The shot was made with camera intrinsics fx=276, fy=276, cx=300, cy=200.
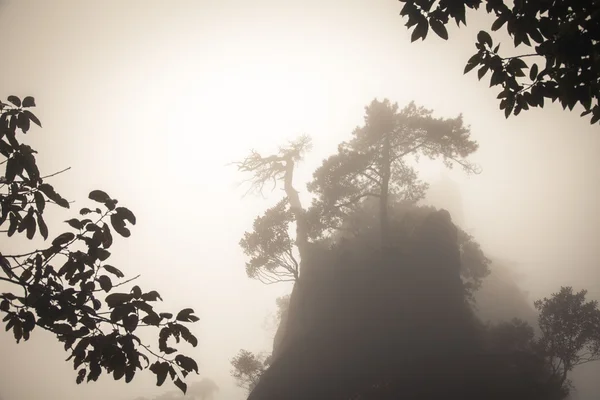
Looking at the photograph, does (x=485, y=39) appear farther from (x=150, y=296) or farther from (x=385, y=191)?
(x=385, y=191)

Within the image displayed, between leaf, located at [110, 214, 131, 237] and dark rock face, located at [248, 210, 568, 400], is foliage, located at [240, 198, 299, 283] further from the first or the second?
leaf, located at [110, 214, 131, 237]

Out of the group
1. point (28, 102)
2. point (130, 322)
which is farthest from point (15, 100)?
point (130, 322)

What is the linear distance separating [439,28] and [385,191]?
692 inches

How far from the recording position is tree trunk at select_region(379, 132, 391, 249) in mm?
20250

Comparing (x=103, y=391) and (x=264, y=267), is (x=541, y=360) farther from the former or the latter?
(x=103, y=391)

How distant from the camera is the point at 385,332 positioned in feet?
54.2

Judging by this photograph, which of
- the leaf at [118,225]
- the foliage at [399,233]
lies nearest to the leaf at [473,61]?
the leaf at [118,225]

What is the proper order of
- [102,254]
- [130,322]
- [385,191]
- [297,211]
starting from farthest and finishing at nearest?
[297,211], [385,191], [102,254], [130,322]

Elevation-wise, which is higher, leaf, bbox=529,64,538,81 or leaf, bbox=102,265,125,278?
leaf, bbox=529,64,538,81

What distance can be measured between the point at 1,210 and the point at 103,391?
235m

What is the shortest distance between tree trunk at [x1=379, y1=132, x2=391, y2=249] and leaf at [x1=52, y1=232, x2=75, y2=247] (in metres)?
19.0

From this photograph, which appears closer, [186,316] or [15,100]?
[186,316]

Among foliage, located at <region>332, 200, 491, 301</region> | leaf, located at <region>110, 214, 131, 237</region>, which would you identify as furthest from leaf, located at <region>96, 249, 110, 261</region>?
foliage, located at <region>332, 200, 491, 301</region>

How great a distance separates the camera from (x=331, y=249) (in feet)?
69.8
